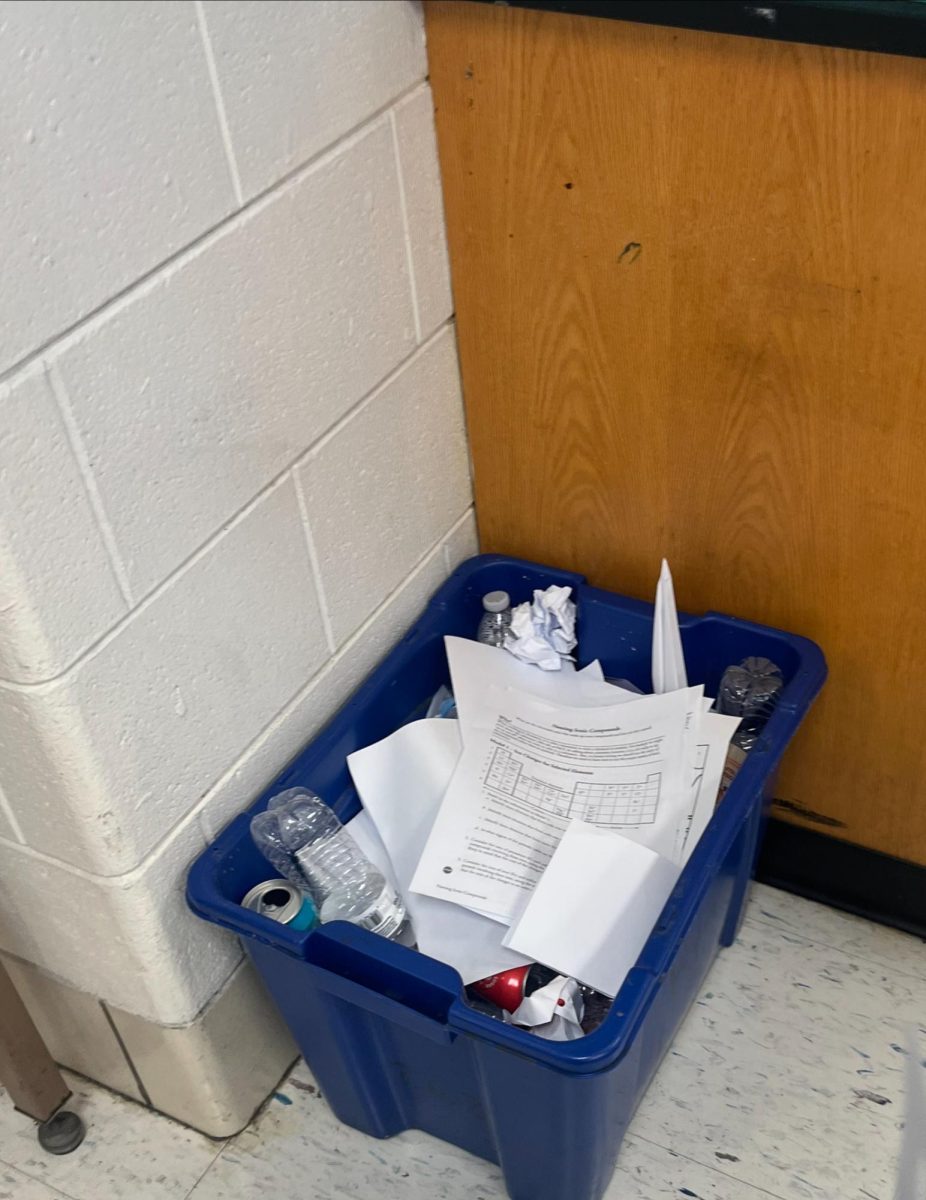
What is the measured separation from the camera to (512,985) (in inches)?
41.6

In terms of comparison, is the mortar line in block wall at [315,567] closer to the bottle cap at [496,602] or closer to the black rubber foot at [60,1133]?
the bottle cap at [496,602]

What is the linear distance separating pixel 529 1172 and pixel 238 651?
559mm

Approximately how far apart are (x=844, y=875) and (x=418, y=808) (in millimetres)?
544

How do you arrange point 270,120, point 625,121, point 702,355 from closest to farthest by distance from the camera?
point 270,120, point 625,121, point 702,355

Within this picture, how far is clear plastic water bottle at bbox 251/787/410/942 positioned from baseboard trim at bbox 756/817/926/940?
0.53 m

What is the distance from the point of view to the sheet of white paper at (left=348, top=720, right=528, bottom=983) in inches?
43.6

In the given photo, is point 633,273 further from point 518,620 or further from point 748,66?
point 518,620

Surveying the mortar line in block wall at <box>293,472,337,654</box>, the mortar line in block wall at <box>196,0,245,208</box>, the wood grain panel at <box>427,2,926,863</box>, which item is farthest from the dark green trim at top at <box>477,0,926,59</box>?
the mortar line in block wall at <box>293,472,337,654</box>

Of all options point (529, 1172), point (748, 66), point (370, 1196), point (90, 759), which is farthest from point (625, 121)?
point (370, 1196)

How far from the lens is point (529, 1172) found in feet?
3.62

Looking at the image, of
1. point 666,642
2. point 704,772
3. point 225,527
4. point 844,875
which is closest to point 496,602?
point 666,642

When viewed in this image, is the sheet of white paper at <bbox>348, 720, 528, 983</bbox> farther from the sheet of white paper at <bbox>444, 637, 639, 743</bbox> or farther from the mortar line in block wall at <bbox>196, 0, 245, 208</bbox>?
the mortar line in block wall at <bbox>196, 0, 245, 208</bbox>

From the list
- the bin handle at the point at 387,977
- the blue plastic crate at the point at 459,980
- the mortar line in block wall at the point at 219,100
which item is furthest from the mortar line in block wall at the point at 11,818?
the mortar line in block wall at the point at 219,100

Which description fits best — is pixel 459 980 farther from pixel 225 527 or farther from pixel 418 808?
pixel 225 527
